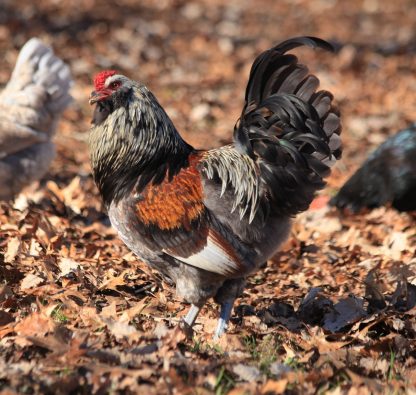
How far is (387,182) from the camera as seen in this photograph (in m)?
9.29

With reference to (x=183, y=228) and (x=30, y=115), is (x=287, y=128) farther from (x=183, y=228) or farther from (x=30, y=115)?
(x=30, y=115)


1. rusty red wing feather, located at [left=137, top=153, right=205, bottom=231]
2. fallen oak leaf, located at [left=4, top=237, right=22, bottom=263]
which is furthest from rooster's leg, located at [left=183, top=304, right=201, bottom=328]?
fallen oak leaf, located at [left=4, top=237, right=22, bottom=263]

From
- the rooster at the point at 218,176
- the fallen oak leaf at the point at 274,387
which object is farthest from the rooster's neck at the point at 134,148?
the fallen oak leaf at the point at 274,387

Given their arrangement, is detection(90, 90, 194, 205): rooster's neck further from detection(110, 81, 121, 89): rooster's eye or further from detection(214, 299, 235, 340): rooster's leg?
detection(214, 299, 235, 340): rooster's leg

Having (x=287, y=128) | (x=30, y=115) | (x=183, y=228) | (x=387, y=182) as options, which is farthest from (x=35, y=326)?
(x=387, y=182)

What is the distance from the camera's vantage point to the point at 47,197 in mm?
8930

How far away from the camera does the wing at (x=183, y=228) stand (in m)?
5.17

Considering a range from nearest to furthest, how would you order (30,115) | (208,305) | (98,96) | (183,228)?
(183,228) → (98,96) → (208,305) → (30,115)

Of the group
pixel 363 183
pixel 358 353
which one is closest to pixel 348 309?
pixel 358 353

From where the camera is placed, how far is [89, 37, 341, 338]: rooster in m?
5.20

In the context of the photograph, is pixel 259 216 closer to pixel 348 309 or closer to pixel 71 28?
pixel 348 309

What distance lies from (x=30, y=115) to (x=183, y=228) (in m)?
Result: 4.43

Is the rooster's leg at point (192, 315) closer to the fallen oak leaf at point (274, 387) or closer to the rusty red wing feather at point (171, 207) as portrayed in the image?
the rusty red wing feather at point (171, 207)

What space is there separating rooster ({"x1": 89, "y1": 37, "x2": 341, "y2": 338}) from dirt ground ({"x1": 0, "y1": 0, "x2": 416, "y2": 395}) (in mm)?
493
